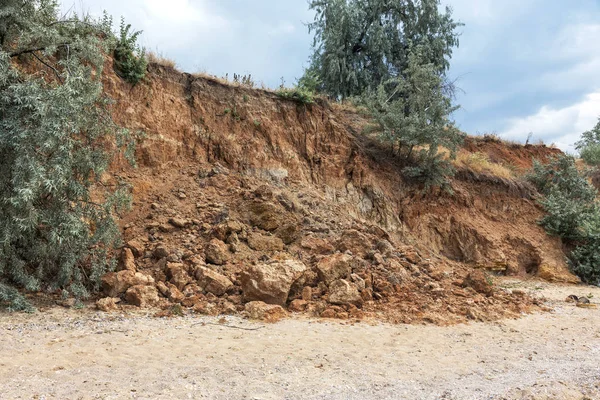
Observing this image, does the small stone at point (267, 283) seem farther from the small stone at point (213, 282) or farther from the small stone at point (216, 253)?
the small stone at point (216, 253)

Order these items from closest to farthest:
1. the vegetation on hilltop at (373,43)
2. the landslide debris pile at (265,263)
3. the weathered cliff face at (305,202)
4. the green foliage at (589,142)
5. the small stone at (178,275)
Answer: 1. the landslide debris pile at (265,263)
2. the small stone at (178,275)
3. the weathered cliff face at (305,202)
4. the vegetation on hilltop at (373,43)
5. the green foliage at (589,142)

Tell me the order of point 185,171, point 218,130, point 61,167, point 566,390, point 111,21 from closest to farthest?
point 566,390, point 61,167, point 111,21, point 185,171, point 218,130

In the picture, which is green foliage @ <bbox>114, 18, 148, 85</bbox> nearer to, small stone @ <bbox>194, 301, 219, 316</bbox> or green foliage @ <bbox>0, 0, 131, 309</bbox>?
green foliage @ <bbox>0, 0, 131, 309</bbox>

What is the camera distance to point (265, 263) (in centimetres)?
872

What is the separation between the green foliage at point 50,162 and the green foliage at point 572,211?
1401 centimetres

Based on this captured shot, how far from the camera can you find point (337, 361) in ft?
18.1

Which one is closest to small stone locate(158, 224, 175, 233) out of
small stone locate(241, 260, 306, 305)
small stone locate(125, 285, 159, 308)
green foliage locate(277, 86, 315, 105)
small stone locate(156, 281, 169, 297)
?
small stone locate(156, 281, 169, 297)

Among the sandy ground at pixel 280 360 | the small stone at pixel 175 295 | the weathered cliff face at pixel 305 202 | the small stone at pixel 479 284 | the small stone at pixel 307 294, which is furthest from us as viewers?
the small stone at pixel 479 284

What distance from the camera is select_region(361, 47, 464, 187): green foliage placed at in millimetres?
14516

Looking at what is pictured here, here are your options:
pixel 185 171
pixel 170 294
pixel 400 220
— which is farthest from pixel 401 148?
pixel 170 294

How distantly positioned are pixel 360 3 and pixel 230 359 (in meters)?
19.3

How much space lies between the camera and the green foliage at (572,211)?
48.7 ft

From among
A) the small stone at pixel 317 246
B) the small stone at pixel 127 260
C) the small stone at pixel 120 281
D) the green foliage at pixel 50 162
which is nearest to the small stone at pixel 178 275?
the small stone at pixel 120 281

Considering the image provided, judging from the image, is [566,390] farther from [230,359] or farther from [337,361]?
[230,359]
